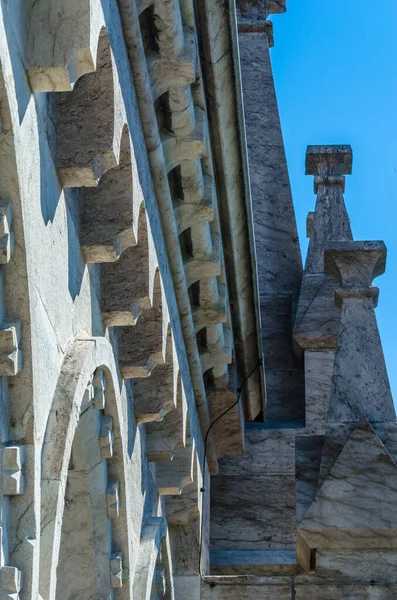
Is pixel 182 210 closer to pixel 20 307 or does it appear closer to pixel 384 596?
pixel 384 596

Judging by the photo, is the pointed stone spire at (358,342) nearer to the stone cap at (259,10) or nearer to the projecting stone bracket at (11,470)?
the projecting stone bracket at (11,470)

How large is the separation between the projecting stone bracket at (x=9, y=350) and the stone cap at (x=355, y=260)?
4.66m

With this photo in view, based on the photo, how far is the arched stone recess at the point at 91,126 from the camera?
17.1ft

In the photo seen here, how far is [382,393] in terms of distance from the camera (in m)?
8.42

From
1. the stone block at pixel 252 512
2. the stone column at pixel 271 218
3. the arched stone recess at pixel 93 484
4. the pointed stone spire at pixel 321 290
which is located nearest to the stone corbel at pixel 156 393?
the arched stone recess at pixel 93 484

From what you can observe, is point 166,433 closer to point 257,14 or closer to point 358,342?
point 358,342

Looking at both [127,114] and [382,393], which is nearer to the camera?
[127,114]

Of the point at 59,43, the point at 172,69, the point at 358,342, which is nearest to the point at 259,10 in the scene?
the point at 358,342

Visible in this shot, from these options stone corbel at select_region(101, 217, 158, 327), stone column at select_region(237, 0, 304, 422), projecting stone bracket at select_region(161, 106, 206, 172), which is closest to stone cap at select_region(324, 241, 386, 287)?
projecting stone bracket at select_region(161, 106, 206, 172)

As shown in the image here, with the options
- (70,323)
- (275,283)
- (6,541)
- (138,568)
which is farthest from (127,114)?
(275,283)

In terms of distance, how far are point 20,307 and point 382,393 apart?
421 centimetres

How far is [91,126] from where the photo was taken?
17.4 ft

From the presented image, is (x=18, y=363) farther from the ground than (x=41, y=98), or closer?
closer

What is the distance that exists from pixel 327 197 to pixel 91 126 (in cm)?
775
